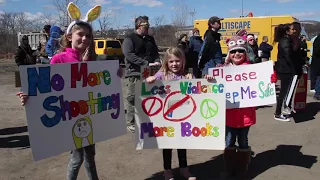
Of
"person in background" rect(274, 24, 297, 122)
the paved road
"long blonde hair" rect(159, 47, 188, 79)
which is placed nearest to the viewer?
"long blonde hair" rect(159, 47, 188, 79)

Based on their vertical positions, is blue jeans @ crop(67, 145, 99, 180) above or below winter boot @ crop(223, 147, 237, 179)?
above

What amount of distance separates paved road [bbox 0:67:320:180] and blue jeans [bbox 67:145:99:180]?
2.40 feet

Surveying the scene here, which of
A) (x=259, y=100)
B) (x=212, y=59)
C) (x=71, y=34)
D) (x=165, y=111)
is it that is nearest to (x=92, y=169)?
(x=165, y=111)

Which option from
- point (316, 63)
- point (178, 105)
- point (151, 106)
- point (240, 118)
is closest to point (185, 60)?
point (178, 105)

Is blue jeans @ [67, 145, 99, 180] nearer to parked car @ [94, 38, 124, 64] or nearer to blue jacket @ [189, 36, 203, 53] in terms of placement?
blue jacket @ [189, 36, 203, 53]

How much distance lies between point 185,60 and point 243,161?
53.7 inches

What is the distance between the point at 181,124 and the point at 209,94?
426mm

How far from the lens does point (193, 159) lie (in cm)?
460

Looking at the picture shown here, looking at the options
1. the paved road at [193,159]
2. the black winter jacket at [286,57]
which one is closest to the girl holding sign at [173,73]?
the paved road at [193,159]

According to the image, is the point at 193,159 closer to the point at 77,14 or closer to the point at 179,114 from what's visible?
the point at 179,114

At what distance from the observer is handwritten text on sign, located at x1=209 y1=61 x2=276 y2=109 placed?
399 cm

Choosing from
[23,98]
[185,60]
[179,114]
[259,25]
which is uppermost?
[259,25]

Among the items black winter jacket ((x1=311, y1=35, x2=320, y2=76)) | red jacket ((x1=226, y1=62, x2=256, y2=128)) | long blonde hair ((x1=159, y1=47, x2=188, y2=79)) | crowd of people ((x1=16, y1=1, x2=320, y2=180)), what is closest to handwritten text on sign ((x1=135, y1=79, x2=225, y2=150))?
crowd of people ((x1=16, y1=1, x2=320, y2=180))

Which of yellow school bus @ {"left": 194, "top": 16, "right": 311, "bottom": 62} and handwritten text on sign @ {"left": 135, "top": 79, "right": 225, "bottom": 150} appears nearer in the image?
handwritten text on sign @ {"left": 135, "top": 79, "right": 225, "bottom": 150}
